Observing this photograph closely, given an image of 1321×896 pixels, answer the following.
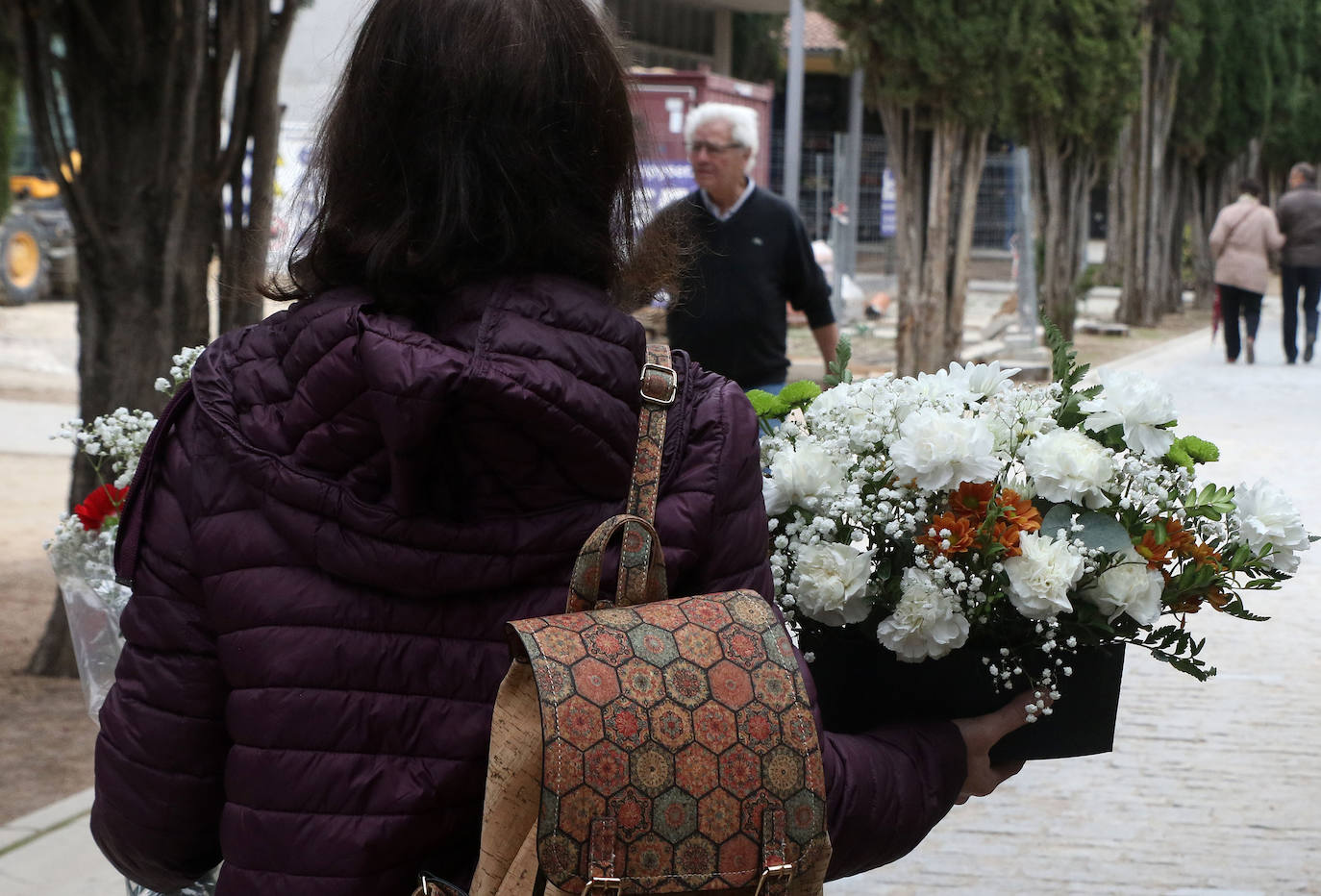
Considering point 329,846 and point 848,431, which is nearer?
point 329,846

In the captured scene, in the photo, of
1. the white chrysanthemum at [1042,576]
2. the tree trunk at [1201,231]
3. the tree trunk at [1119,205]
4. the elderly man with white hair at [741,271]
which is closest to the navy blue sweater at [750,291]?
the elderly man with white hair at [741,271]

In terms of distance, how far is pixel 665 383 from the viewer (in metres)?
1.62

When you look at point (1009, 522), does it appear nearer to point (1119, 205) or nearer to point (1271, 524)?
point (1271, 524)

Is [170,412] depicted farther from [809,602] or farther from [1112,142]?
[1112,142]

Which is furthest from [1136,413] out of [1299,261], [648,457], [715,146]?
[1299,261]

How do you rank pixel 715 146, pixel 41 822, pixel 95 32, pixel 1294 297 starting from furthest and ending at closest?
pixel 1294 297 < pixel 715 146 < pixel 95 32 < pixel 41 822

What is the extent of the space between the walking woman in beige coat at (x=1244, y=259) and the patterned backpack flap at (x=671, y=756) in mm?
17710

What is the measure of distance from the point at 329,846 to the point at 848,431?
3.14 ft

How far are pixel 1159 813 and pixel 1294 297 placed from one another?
15107 millimetres

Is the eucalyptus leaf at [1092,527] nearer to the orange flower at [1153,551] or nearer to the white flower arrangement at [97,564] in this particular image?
the orange flower at [1153,551]

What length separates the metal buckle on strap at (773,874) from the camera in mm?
1488

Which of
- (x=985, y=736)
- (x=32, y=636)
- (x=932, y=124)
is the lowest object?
(x=32, y=636)

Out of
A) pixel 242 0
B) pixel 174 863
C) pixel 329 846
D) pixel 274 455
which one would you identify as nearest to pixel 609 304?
pixel 274 455

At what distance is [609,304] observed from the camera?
5.35 feet
